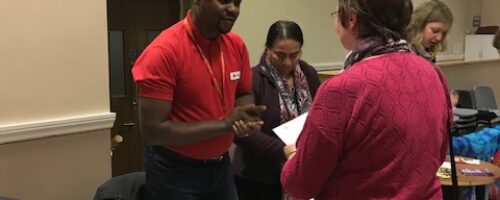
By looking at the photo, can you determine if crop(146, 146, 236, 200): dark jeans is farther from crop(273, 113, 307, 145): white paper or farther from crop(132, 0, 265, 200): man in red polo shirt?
crop(273, 113, 307, 145): white paper

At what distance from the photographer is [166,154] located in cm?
174

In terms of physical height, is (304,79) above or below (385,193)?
above

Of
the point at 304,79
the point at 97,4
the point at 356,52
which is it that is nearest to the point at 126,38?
the point at 97,4

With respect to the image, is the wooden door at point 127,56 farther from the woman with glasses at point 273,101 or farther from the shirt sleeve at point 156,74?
the shirt sleeve at point 156,74

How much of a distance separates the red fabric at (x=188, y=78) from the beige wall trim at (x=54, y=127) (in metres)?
0.75

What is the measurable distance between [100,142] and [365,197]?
5.02 feet

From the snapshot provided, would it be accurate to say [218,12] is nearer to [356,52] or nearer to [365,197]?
[356,52]

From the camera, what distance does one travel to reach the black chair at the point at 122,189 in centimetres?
218

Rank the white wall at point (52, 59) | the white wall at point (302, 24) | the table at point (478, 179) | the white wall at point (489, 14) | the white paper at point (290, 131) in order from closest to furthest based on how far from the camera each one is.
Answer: the white paper at point (290, 131) < the white wall at point (52, 59) < the table at point (478, 179) < the white wall at point (302, 24) < the white wall at point (489, 14)

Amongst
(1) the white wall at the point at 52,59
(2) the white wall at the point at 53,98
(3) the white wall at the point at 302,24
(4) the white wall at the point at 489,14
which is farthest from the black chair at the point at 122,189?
(4) the white wall at the point at 489,14

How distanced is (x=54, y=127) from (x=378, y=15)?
5.11 feet

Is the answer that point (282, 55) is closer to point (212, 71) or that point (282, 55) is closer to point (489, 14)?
point (212, 71)

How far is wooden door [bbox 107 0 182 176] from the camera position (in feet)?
12.1

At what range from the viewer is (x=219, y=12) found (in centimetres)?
169
